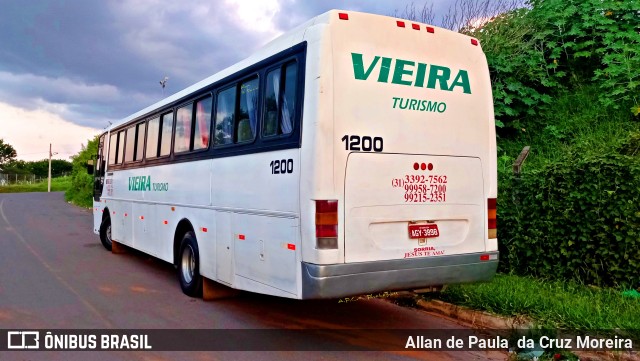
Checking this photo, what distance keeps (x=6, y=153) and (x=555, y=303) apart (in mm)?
130571

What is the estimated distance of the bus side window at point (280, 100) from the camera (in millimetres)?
5254

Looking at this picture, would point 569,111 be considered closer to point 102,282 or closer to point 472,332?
point 472,332

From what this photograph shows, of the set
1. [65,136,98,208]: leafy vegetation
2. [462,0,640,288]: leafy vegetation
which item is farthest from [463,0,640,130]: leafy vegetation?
[65,136,98,208]: leafy vegetation

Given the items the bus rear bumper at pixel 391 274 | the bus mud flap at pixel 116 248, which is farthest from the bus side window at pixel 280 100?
the bus mud flap at pixel 116 248

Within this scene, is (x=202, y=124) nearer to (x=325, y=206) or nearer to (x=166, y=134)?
(x=166, y=134)

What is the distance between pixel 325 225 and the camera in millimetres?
4777

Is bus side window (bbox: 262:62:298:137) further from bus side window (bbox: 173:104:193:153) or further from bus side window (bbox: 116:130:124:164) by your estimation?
bus side window (bbox: 116:130:124:164)

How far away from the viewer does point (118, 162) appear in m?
11.6

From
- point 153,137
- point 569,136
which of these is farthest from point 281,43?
point 569,136

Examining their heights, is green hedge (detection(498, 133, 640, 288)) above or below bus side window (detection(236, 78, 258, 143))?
below

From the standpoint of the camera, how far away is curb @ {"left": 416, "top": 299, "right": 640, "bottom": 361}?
468 cm

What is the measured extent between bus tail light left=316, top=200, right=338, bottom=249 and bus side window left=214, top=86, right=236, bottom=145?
214 cm

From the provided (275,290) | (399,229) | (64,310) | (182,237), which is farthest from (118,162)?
(399,229)

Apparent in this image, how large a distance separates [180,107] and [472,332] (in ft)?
17.8
